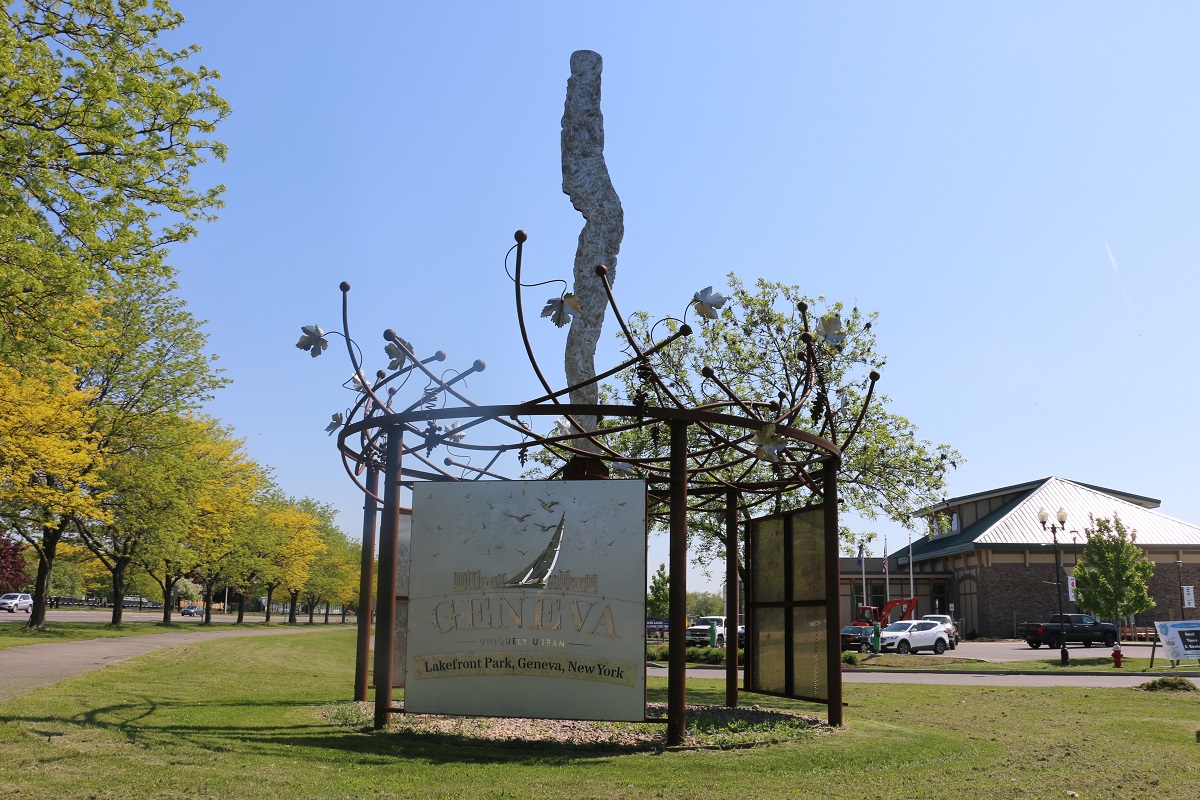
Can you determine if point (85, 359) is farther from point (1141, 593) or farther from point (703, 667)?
point (1141, 593)

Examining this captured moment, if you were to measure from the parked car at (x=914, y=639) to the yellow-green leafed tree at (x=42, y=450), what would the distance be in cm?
2877

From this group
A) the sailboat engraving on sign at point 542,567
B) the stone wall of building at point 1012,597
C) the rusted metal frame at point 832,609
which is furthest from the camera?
the stone wall of building at point 1012,597

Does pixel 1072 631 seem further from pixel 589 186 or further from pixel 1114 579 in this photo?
pixel 589 186

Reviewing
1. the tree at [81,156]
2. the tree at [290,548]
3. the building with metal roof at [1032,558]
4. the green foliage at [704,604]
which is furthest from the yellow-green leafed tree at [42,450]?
the green foliage at [704,604]

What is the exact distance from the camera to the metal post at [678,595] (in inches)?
348

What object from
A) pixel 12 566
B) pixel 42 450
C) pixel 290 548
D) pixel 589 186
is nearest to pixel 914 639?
pixel 589 186

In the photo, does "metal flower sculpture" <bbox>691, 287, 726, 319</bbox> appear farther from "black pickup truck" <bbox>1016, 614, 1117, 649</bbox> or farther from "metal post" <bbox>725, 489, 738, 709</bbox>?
"black pickup truck" <bbox>1016, 614, 1117, 649</bbox>

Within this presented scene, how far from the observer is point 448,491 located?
9.84m

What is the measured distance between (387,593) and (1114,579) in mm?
32917

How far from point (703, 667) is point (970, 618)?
32795 millimetres

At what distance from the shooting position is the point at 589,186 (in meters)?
16.8

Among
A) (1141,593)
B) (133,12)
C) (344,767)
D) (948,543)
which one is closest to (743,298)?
(133,12)

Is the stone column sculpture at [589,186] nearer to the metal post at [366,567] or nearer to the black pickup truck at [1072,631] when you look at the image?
the metal post at [366,567]

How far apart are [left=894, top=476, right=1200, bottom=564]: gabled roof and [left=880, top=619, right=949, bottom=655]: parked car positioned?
673 inches
